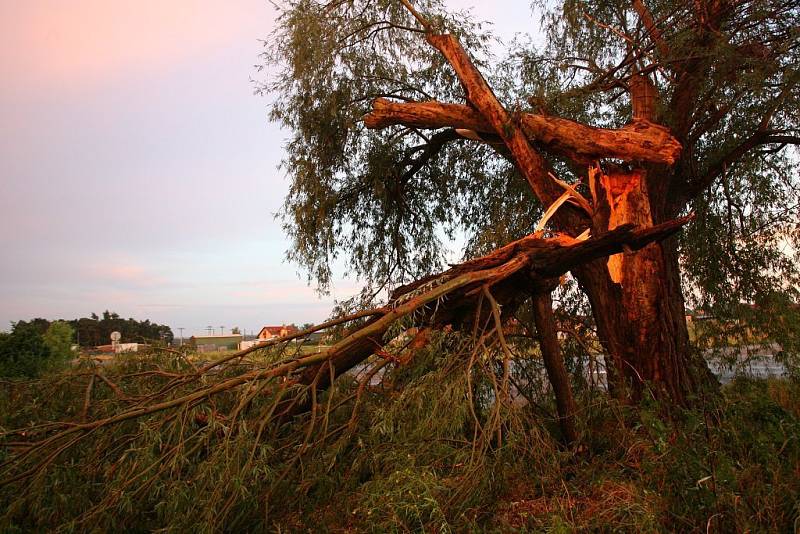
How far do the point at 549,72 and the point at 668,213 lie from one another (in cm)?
241

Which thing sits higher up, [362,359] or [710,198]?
[710,198]

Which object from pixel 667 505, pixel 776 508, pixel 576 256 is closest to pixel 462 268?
pixel 576 256

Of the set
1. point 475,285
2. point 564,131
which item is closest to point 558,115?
point 564,131

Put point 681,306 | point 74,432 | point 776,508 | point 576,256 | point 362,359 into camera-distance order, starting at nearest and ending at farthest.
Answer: point 776,508 → point 74,432 → point 362,359 → point 576,256 → point 681,306

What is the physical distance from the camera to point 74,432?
14.0 ft

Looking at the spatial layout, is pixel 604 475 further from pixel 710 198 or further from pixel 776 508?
pixel 710 198

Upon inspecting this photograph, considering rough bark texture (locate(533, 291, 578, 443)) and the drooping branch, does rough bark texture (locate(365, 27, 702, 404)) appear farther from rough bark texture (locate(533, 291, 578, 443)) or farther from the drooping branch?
rough bark texture (locate(533, 291, 578, 443))

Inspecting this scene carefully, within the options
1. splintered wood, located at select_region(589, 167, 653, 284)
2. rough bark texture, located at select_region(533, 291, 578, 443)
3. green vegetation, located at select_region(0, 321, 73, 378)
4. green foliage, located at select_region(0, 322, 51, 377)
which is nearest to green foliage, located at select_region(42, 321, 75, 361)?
green vegetation, located at select_region(0, 321, 73, 378)

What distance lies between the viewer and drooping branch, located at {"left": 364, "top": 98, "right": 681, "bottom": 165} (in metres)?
6.34

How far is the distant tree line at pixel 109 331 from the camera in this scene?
5.50 meters

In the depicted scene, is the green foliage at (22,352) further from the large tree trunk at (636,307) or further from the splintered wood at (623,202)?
the splintered wood at (623,202)

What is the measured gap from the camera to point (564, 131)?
271 inches

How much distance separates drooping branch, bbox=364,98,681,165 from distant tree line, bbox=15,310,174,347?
12.1ft

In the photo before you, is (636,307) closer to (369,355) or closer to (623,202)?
(623,202)
